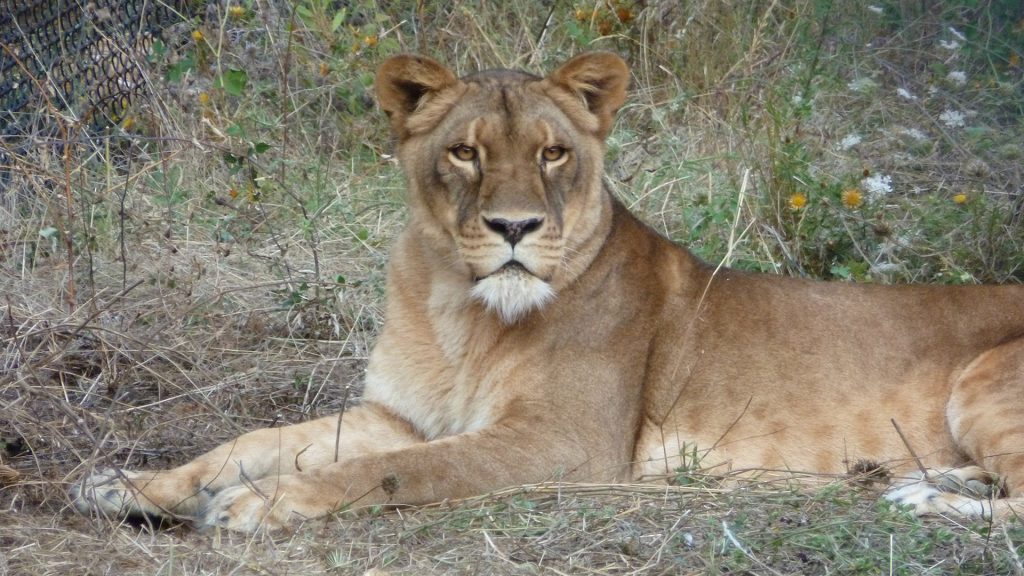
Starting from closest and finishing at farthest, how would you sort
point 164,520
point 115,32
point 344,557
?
point 344,557, point 164,520, point 115,32

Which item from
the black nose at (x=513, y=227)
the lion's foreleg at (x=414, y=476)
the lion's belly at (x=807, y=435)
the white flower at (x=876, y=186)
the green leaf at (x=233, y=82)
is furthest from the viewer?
the green leaf at (x=233, y=82)

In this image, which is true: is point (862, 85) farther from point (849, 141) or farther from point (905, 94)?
point (849, 141)

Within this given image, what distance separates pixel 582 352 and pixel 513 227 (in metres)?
0.47

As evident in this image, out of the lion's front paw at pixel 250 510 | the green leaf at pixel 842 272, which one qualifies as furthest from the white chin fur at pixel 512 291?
the green leaf at pixel 842 272

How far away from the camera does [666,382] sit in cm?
391

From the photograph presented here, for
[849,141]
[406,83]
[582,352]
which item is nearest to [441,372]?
[582,352]

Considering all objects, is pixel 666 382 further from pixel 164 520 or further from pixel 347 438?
pixel 164 520

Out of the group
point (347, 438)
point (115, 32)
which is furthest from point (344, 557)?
point (115, 32)

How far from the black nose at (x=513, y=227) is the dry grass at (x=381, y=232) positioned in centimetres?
63

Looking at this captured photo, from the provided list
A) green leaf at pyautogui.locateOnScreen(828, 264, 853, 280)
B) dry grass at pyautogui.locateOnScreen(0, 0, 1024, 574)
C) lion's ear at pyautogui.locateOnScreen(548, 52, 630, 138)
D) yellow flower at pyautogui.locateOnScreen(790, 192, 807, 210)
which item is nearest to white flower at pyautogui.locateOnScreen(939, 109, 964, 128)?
dry grass at pyautogui.locateOnScreen(0, 0, 1024, 574)

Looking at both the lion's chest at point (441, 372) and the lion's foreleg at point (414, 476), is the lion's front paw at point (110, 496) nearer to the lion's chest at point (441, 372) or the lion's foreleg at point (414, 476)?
the lion's foreleg at point (414, 476)

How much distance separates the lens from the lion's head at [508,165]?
3.52 meters

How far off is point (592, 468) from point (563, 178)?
2.51 feet

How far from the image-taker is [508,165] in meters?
3.57
